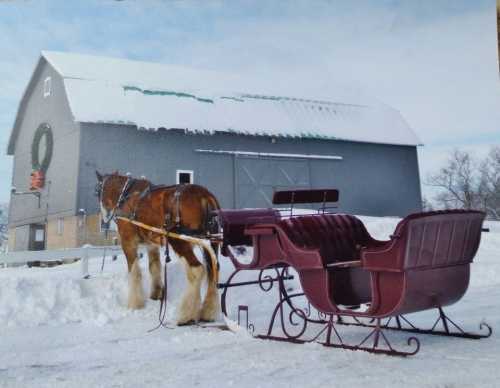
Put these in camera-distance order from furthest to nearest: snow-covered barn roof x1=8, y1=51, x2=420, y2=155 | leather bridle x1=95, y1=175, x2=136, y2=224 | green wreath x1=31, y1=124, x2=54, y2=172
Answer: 1. green wreath x1=31, y1=124, x2=54, y2=172
2. snow-covered barn roof x1=8, y1=51, x2=420, y2=155
3. leather bridle x1=95, y1=175, x2=136, y2=224

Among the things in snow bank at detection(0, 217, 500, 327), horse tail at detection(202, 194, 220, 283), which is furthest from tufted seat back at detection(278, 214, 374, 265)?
horse tail at detection(202, 194, 220, 283)

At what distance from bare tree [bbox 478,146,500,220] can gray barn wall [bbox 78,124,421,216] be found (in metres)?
2.55

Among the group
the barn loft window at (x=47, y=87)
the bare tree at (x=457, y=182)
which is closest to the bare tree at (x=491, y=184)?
the bare tree at (x=457, y=182)

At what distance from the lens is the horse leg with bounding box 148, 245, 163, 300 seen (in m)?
6.74

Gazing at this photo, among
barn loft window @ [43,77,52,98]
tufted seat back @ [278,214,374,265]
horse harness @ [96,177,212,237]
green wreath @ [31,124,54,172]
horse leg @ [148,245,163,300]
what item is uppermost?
barn loft window @ [43,77,52,98]

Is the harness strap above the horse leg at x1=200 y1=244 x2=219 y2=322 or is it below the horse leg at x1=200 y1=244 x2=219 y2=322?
above

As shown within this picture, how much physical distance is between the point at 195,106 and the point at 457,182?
1141 centimetres

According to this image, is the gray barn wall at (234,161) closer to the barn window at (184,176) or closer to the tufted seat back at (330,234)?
the barn window at (184,176)

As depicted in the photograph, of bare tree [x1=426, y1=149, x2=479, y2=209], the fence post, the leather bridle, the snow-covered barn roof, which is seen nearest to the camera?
the leather bridle

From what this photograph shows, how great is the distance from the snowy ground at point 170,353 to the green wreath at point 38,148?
1233 centimetres

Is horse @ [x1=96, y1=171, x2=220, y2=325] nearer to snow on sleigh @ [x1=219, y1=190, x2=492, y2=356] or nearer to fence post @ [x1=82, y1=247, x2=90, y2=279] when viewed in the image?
snow on sleigh @ [x1=219, y1=190, x2=492, y2=356]

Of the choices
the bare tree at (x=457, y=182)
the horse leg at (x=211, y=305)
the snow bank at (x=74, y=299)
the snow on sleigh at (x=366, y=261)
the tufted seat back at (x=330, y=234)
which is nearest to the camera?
the snow on sleigh at (x=366, y=261)

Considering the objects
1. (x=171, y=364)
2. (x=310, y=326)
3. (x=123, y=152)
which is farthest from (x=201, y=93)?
(x=171, y=364)

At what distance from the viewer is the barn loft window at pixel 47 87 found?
1861 cm
